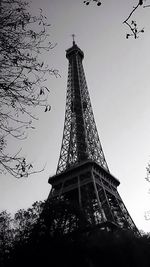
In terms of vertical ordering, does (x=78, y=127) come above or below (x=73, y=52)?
below

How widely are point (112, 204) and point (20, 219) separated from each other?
15.6 metres

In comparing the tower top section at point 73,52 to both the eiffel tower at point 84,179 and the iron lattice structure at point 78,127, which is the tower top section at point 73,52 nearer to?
the iron lattice structure at point 78,127

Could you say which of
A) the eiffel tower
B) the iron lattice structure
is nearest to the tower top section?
the iron lattice structure

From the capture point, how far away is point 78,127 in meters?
53.5

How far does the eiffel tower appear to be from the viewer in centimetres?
3127

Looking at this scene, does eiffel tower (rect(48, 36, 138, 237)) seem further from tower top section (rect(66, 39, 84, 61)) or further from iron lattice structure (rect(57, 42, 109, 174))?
tower top section (rect(66, 39, 84, 61))

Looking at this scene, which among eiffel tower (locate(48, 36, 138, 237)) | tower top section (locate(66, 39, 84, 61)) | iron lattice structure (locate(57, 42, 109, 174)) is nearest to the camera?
eiffel tower (locate(48, 36, 138, 237))

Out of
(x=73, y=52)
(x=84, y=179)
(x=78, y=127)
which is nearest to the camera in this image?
(x=84, y=179)

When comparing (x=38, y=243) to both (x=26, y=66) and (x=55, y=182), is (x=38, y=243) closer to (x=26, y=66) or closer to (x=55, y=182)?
(x=26, y=66)

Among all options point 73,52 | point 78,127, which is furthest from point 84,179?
point 73,52

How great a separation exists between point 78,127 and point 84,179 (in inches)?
654

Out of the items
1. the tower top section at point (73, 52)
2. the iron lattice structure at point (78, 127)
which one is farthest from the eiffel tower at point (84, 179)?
the tower top section at point (73, 52)

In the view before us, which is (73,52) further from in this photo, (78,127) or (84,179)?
(84,179)

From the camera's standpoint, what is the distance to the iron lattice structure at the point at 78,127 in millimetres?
46000
